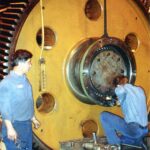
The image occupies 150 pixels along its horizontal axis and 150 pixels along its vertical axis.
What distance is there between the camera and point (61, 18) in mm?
3311

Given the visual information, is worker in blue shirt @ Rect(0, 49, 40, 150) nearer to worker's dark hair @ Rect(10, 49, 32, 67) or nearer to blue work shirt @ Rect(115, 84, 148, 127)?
worker's dark hair @ Rect(10, 49, 32, 67)

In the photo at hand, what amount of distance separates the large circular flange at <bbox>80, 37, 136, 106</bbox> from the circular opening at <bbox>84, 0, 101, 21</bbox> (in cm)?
27

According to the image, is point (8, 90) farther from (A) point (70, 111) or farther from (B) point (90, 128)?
(B) point (90, 128)

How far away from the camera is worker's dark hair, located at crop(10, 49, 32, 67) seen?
2.94 m

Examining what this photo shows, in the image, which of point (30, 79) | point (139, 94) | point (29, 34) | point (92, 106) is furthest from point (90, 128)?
point (29, 34)

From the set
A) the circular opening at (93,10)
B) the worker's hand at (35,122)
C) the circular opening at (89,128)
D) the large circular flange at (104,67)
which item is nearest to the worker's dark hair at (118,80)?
the large circular flange at (104,67)

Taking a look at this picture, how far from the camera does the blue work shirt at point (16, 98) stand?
293cm

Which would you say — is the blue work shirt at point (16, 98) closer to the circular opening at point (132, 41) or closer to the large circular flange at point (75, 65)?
the large circular flange at point (75, 65)

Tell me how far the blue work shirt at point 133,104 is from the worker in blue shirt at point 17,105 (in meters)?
0.84

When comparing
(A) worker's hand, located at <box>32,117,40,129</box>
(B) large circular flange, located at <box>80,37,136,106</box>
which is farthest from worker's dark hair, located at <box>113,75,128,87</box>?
(A) worker's hand, located at <box>32,117,40,129</box>

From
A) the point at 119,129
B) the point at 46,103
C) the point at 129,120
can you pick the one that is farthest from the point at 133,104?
the point at 46,103

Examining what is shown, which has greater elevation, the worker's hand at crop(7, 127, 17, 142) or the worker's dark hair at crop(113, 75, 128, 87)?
the worker's dark hair at crop(113, 75, 128, 87)

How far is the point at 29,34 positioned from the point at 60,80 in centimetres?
45

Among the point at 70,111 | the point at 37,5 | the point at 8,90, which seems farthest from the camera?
the point at 70,111
